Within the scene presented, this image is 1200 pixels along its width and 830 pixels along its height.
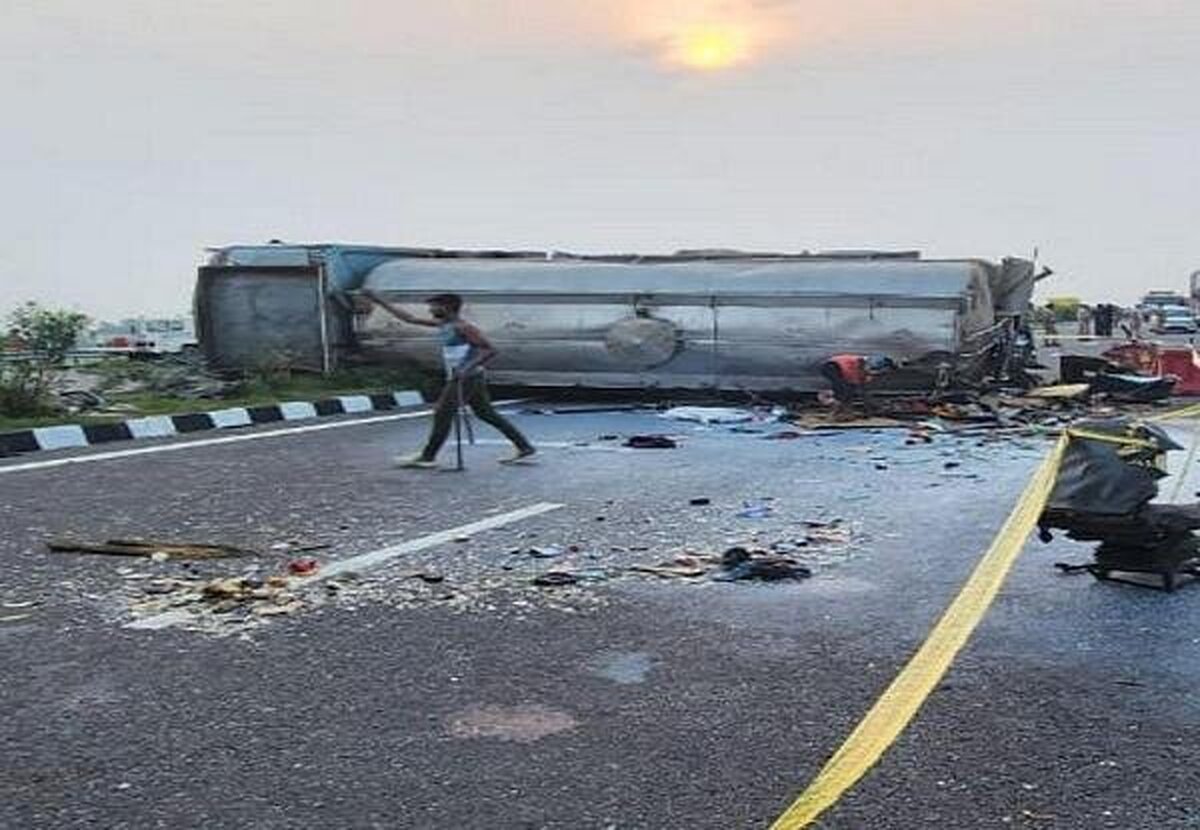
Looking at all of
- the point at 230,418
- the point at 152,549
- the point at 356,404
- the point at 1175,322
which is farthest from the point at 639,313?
the point at 1175,322

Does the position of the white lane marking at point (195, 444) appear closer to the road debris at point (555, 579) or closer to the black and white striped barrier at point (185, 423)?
the black and white striped barrier at point (185, 423)

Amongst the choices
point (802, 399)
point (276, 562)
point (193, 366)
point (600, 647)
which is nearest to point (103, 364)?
point (193, 366)

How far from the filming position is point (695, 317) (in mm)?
16234

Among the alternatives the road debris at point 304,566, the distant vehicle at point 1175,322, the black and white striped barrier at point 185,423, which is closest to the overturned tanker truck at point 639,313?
the black and white striped barrier at point 185,423

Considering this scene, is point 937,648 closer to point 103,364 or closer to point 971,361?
point 971,361

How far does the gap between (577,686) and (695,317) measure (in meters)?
12.4

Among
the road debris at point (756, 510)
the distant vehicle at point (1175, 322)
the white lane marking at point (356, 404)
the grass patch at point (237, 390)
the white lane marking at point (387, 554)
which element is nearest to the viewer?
the white lane marking at point (387, 554)

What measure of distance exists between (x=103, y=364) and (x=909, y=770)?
17.0 m

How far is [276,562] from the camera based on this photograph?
20.1 feet

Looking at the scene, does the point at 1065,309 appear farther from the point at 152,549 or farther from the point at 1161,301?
the point at 152,549

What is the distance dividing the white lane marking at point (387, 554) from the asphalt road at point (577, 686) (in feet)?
0.32

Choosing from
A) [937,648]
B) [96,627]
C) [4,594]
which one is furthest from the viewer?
[4,594]

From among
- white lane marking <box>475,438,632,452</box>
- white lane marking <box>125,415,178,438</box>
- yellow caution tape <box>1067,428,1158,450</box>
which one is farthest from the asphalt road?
white lane marking <box>125,415,178,438</box>

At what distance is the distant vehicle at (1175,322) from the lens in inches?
1881
